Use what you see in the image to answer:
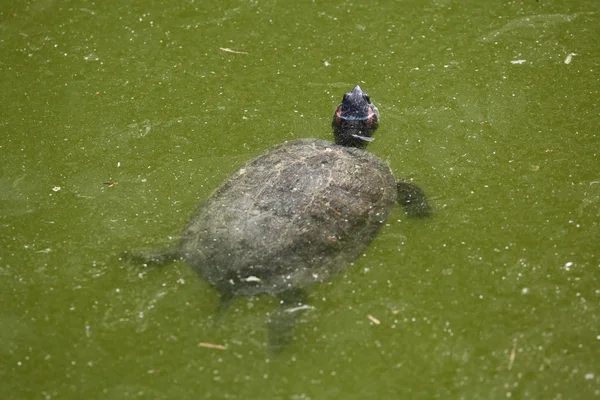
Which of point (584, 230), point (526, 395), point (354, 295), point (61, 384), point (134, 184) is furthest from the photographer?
point (134, 184)

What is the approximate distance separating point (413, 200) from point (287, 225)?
82 centimetres

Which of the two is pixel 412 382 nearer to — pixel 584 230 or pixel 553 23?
pixel 584 230

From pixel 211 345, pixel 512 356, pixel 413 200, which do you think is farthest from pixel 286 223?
pixel 512 356

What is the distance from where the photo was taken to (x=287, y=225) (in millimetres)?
2736

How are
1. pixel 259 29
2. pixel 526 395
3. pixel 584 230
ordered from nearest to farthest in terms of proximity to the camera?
pixel 526 395
pixel 584 230
pixel 259 29

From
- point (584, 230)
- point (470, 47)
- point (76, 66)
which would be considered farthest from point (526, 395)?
point (76, 66)

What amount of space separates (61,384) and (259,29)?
2.97 metres

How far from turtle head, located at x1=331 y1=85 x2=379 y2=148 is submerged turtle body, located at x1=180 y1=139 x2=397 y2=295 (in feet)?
1.67

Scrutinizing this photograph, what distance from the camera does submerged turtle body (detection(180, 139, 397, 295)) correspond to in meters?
2.70

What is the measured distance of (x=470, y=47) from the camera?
170 inches

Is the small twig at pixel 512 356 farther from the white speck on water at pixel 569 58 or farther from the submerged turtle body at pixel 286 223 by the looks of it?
the white speck on water at pixel 569 58

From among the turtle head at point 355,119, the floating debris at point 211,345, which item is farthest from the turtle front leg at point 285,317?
the turtle head at point 355,119

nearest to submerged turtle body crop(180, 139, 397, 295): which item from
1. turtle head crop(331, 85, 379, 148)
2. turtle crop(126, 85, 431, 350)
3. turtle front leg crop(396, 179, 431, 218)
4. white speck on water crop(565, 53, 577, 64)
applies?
turtle crop(126, 85, 431, 350)

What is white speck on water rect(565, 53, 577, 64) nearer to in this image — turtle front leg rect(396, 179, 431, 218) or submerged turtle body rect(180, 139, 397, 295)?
turtle front leg rect(396, 179, 431, 218)
